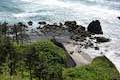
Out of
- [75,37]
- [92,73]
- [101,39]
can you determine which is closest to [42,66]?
[92,73]

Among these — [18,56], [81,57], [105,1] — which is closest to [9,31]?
[81,57]

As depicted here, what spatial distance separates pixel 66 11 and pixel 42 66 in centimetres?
5808

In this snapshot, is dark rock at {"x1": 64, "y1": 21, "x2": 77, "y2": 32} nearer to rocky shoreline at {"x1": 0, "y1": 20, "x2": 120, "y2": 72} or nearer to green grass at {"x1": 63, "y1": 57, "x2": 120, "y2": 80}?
rocky shoreline at {"x1": 0, "y1": 20, "x2": 120, "y2": 72}

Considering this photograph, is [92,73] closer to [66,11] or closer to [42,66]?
[42,66]

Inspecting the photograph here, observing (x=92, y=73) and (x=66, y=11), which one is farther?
(x=66, y=11)

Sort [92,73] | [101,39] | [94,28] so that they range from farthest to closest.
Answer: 1. [94,28]
2. [101,39]
3. [92,73]

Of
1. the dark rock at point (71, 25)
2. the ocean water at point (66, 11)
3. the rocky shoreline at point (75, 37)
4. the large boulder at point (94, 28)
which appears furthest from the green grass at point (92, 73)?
the ocean water at point (66, 11)

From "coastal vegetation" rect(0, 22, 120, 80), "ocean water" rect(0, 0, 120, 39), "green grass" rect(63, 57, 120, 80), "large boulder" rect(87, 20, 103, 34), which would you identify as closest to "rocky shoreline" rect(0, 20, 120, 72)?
"large boulder" rect(87, 20, 103, 34)

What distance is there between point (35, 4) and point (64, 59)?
5503 cm

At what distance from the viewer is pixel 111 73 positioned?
6069 cm

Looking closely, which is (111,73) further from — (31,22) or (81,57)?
(31,22)

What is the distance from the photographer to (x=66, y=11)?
109m

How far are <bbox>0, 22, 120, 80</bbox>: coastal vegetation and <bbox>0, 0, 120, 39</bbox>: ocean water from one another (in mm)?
27999

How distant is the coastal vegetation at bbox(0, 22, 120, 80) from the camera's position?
53.1m
